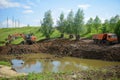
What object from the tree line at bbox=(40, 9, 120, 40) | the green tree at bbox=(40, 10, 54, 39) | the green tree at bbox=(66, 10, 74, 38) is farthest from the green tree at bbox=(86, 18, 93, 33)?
the green tree at bbox=(40, 10, 54, 39)

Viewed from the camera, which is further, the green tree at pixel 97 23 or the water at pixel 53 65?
the green tree at pixel 97 23

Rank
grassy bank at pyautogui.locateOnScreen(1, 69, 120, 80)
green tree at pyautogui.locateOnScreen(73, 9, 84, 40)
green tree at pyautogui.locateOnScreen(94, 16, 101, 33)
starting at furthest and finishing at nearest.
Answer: green tree at pyautogui.locateOnScreen(94, 16, 101, 33) → green tree at pyautogui.locateOnScreen(73, 9, 84, 40) → grassy bank at pyautogui.locateOnScreen(1, 69, 120, 80)

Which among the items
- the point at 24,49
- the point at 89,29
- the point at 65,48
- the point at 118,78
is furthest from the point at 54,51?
the point at 89,29

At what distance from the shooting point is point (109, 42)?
41875 mm

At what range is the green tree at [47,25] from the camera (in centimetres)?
6281

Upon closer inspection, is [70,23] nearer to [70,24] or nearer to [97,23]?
[70,24]

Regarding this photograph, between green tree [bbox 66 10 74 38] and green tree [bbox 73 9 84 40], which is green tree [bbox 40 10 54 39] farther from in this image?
green tree [bbox 73 9 84 40]

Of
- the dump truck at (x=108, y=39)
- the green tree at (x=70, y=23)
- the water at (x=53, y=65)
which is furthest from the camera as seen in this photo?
the green tree at (x=70, y=23)

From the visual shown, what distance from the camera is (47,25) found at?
63.8m

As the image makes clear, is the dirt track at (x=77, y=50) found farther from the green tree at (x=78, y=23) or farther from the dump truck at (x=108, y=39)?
the green tree at (x=78, y=23)

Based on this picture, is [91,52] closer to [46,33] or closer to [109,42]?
[109,42]

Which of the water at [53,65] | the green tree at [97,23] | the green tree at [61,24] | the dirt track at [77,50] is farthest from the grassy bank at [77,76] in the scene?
the green tree at [97,23]

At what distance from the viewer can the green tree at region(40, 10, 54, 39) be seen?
62812 millimetres

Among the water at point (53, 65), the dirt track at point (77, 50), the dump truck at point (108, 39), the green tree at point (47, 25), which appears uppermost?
the green tree at point (47, 25)
